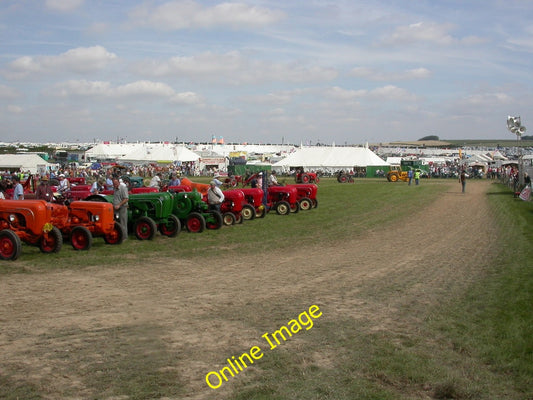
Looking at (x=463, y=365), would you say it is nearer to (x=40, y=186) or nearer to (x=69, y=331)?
(x=69, y=331)

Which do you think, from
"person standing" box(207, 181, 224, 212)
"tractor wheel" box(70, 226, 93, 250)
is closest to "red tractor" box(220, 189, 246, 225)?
"person standing" box(207, 181, 224, 212)

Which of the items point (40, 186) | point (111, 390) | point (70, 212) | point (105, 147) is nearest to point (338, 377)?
point (111, 390)

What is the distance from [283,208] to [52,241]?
9.98m

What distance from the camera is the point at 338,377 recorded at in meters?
4.52

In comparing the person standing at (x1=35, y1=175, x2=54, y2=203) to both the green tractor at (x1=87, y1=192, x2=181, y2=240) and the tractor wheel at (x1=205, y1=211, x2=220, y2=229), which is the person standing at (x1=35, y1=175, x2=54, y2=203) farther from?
the tractor wheel at (x1=205, y1=211, x2=220, y2=229)

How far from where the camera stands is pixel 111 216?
11.7 meters

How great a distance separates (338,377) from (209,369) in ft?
3.76

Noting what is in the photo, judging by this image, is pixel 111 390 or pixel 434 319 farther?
pixel 434 319

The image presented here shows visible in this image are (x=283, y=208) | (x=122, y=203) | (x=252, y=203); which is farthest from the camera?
(x=283, y=208)

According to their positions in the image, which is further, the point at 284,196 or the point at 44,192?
the point at 284,196

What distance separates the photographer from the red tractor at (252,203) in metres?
17.4

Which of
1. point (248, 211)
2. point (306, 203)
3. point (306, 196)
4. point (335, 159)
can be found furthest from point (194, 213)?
point (335, 159)

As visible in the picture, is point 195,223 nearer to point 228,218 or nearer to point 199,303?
point 228,218

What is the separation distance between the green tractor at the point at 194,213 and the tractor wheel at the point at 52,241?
4404mm
